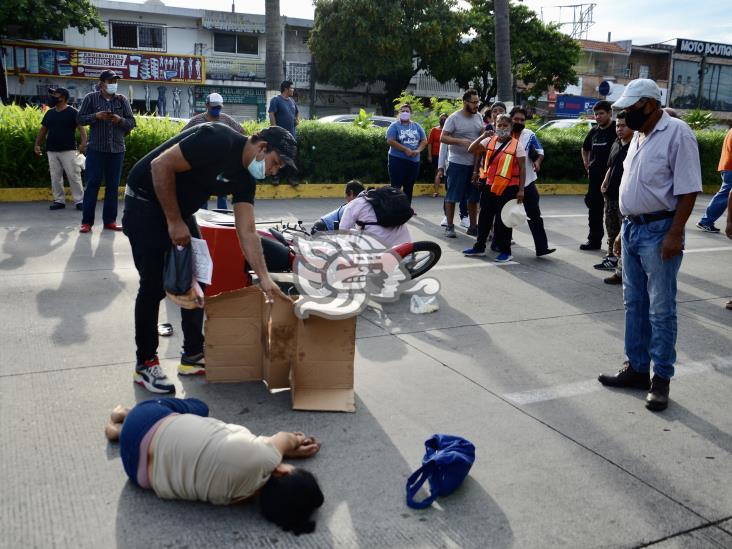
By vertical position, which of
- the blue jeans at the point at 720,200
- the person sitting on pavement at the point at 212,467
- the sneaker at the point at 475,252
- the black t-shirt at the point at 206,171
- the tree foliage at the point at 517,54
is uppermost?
the tree foliage at the point at 517,54

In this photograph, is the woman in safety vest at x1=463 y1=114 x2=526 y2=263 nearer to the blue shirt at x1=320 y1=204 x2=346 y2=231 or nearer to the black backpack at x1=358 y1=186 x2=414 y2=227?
the black backpack at x1=358 y1=186 x2=414 y2=227

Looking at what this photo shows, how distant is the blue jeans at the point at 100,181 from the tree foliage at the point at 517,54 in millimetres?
30503

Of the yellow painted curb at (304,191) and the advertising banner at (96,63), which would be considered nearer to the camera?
the yellow painted curb at (304,191)

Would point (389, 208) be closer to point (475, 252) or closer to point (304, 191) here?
point (475, 252)

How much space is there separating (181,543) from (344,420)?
1.33 metres

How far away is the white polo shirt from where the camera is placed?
4.01 metres

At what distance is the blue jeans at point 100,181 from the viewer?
8648mm

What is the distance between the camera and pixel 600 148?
28.4ft

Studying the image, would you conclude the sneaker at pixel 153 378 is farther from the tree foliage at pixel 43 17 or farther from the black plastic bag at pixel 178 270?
the tree foliage at pixel 43 17

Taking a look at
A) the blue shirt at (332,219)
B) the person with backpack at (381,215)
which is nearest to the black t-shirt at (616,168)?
the person with backpack at (381,215)

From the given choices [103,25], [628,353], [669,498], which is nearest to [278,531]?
[669,498]

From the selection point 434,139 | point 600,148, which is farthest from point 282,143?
point 434,139

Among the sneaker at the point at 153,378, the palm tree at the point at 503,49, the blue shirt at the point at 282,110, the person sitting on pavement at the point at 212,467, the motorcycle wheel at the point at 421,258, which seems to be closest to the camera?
the person sitting on pavement at the point at 212,467

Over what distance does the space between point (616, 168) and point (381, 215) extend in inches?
112
